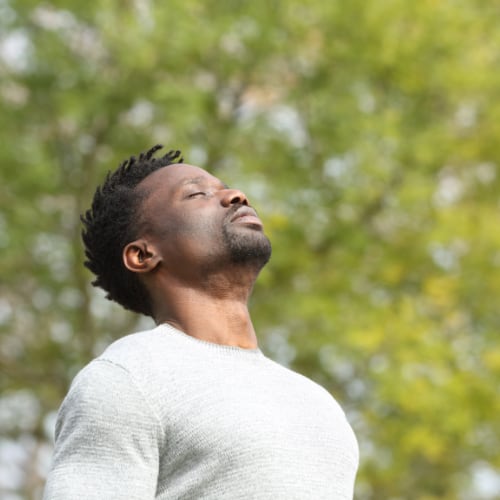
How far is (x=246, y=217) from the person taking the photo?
116 inches

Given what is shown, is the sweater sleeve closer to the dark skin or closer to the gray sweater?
the gray sweater

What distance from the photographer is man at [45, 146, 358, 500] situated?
99.7 inches

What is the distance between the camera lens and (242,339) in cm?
292

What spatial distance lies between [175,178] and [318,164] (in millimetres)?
10154

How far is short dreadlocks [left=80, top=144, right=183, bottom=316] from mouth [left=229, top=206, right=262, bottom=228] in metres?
0.28

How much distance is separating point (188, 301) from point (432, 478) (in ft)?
43.5

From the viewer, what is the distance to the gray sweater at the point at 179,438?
8.23 ft

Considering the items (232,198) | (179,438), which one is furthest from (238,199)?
(179,438)

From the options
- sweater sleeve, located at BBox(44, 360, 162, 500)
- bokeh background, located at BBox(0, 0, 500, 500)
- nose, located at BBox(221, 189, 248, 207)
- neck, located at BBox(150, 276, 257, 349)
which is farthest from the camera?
bokeh background, located at BBox(0, 0, 500, 500)

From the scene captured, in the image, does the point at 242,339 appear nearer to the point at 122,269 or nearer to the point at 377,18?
the point at 122,269

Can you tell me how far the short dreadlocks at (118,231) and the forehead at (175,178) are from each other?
0.15ft

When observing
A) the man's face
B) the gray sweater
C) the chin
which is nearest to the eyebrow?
the man's face

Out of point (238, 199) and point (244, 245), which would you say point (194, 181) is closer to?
point (238, 199)

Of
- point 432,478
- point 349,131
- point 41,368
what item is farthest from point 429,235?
point 41,368
